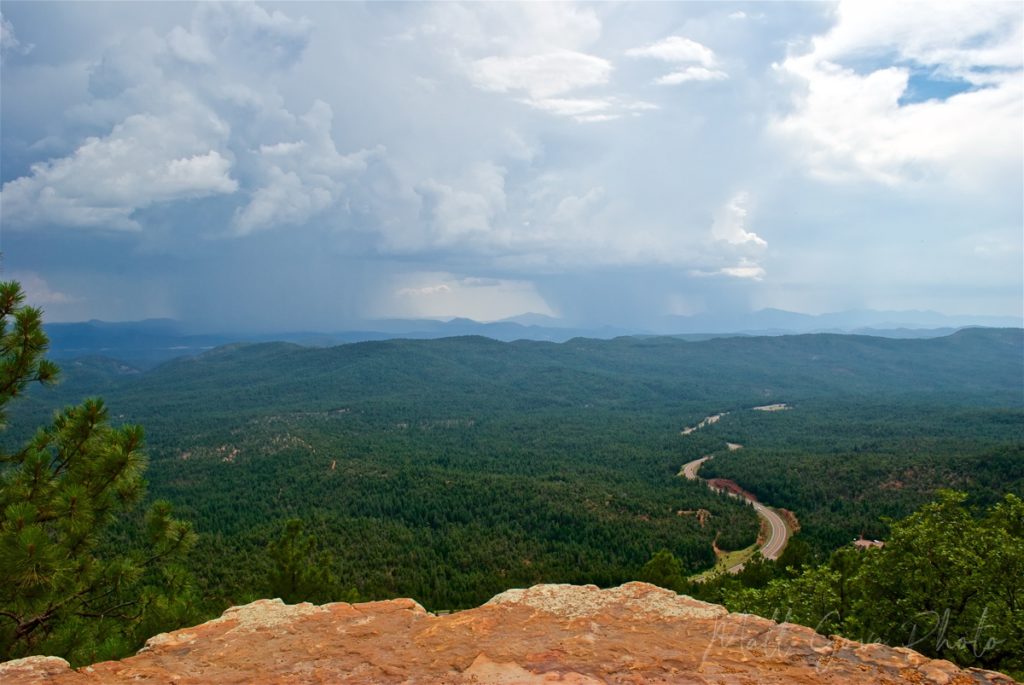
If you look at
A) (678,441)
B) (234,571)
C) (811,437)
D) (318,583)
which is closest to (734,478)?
(678,441)

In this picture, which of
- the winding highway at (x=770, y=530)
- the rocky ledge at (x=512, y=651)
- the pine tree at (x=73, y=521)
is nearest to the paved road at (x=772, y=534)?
the winding highway at (x=770, y=530)

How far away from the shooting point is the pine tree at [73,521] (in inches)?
476

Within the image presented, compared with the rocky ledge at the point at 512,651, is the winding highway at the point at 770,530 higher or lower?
lower

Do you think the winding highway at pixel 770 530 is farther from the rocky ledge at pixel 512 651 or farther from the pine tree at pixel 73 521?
the pine tree at pixel 73 521

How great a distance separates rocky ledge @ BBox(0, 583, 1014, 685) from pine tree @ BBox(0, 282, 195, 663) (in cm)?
464

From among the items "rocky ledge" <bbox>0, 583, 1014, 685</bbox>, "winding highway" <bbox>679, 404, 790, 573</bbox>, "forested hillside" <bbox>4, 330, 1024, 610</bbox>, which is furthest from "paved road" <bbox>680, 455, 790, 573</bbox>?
"rocky ledge" <bbox>0, 583, 1014, 685</bbox>

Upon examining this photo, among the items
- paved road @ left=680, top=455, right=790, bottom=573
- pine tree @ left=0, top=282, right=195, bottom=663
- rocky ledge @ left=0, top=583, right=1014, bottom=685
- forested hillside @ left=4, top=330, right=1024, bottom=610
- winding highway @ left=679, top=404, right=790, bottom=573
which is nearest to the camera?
rocky ledge @ left=0, top=583, right=1014, bottom=685

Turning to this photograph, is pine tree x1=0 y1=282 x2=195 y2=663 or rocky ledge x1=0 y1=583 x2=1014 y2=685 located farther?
pine tree x1=0 y1=282 x2=195 y2=663

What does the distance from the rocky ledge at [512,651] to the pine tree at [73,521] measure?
15.2 ft

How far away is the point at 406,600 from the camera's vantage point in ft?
34.6

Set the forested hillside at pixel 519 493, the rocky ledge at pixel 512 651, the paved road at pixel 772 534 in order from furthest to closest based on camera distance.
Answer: the paved road at pixel 772 534, the forested hillside at pixel 519 493, the rocky ledge at pixel 512 651

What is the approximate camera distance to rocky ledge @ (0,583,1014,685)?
289 inches

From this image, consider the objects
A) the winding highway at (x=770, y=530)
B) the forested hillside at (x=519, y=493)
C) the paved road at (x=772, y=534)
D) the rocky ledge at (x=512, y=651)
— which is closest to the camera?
the rocky ledge at (x=512, y=651)

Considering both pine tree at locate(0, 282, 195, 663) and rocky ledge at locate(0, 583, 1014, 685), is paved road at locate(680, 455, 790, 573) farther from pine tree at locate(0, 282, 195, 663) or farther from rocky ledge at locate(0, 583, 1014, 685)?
pine tree at locate(0, 282, 195, 663)
